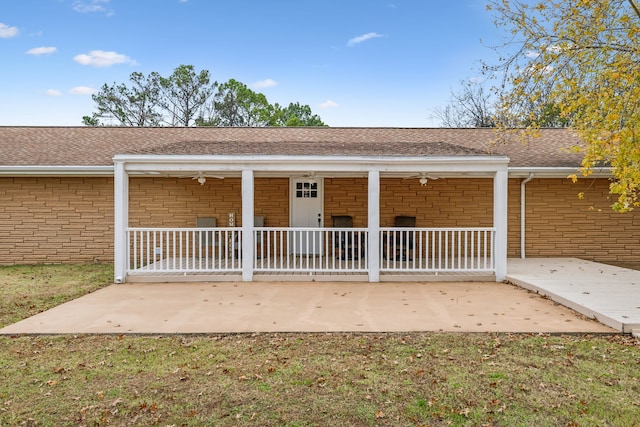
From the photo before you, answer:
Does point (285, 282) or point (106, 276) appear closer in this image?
point (285, 282)

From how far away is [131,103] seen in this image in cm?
3206

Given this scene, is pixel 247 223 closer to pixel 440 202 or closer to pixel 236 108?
pixel 440 202

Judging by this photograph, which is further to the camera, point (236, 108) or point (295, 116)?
point (295, 116)

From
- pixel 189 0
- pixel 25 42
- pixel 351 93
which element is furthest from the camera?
pixel 351 93

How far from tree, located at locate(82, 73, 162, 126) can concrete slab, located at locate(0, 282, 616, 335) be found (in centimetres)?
2705

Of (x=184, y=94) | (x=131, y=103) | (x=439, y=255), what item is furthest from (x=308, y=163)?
(x=131, y=103)

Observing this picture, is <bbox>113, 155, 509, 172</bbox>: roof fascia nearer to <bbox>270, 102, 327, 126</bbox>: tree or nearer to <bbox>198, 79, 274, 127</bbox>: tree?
<bbox>198, 79, 274, 127</bbox>: tree

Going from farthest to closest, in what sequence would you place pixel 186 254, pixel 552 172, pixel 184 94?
pixel 184 94, pixel 552 172, pixel 186 254

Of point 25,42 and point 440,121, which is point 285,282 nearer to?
point 25,42

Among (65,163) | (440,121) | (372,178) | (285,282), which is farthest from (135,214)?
(440,121)

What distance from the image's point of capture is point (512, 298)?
723cm

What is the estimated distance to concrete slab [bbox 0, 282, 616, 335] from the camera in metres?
5.49

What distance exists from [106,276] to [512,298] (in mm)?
8597

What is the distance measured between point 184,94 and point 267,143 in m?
25.8
